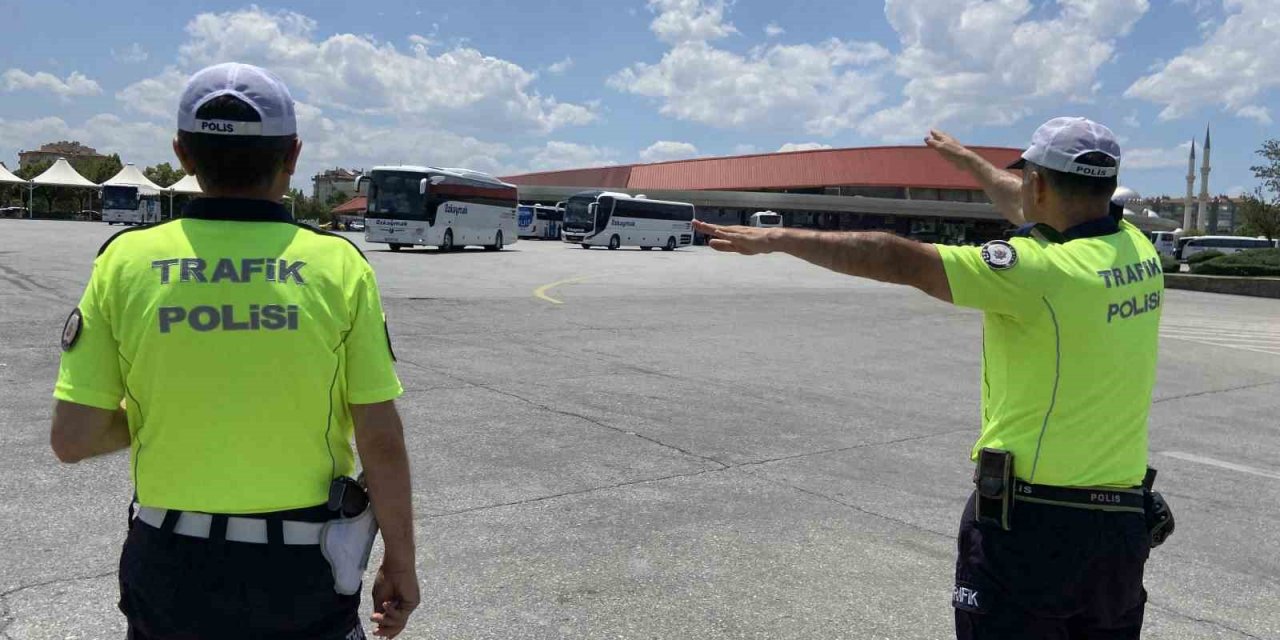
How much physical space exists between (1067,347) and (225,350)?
205 centimetres

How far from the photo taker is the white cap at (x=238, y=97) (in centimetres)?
207

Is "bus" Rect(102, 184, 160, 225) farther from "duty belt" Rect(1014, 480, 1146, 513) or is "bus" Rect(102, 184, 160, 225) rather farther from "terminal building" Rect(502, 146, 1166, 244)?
"duty belt" Rect(1014, 480, 1146, 513)

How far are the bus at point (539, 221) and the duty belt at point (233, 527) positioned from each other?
67383 millimetres

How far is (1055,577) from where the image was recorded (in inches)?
98.7

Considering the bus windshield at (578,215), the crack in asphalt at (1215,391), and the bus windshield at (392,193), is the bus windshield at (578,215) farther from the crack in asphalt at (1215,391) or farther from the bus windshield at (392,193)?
the crack in asphalt at (1215,391)

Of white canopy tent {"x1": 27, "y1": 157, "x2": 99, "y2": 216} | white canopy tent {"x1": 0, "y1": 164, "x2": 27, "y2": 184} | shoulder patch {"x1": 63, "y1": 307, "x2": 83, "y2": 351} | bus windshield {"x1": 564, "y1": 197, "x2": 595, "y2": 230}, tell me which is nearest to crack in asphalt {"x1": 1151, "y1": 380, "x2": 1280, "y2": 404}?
shoulder patch {"x1": 63, "y1": 307, "x2": 83, "y2": 351}

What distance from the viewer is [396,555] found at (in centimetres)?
227

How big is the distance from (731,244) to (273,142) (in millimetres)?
1279

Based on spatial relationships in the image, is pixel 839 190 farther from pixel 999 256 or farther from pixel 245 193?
pixel 245 193

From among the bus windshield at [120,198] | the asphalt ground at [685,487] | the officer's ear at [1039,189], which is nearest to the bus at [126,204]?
the bus windshield at [120,198]

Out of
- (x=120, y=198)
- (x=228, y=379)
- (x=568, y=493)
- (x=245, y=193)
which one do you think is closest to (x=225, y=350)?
(x=228, y=379)

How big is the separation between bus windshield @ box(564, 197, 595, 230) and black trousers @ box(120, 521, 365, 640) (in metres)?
50.4

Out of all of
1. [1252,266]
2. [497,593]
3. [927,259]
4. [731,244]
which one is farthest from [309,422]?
[1252,266]

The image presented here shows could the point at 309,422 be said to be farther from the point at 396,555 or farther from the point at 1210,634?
the point at 1210,634
